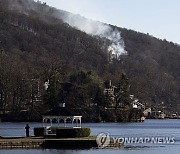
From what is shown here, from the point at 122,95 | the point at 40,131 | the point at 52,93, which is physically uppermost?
the point at 122,95

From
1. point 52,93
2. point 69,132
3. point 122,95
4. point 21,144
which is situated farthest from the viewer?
point 122,95

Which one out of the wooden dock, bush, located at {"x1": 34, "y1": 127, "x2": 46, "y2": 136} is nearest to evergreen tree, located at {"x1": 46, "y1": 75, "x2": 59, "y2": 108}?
bush, located at {"x1": 34, "y1": 127, "x2": 46, "y2": 136}

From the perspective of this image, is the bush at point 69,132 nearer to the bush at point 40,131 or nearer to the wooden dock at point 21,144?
the bush at point 40,131

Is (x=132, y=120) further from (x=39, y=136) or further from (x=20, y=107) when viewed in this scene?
(x=39, y=136)

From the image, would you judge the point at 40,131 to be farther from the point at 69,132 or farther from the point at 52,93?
the point at 52,93

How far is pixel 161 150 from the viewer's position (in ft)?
223

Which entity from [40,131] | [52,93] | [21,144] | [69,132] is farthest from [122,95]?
[21,144]

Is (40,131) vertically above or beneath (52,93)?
beneath

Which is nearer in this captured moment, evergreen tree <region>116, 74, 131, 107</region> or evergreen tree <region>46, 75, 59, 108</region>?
evergreen tree <region>46, 75, 59, 108</region>

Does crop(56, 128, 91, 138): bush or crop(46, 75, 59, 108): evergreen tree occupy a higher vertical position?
crop(46, 75, 59, 108): evergreen tree

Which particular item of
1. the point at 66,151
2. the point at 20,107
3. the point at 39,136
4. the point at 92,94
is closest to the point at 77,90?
the point at 92,94

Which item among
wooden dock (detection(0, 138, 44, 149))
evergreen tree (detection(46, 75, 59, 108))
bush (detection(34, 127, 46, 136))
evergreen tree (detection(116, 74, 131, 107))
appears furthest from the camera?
evergreen tree (detection(116, 74, 131, 107))

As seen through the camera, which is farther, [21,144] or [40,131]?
[40,131]

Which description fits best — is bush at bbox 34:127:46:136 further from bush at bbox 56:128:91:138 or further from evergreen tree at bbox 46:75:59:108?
evergreen tree at bbox 46:75:59:108
